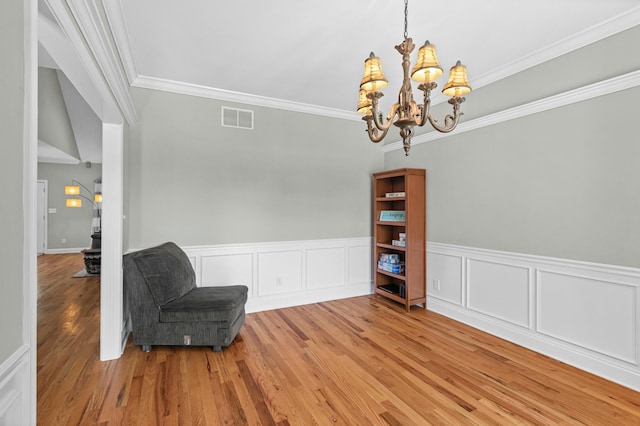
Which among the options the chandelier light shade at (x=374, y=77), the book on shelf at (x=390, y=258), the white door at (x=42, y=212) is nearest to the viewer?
the chandelier light shade at (x=374, y=77)

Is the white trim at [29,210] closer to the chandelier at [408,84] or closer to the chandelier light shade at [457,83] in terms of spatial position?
the chandelier at [408,84]

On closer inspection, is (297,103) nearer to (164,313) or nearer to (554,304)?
(164,313)

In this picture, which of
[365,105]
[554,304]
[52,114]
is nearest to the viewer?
[365,105]

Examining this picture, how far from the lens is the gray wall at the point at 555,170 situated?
2.23 m

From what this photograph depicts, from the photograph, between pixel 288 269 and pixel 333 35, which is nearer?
pixel 333 35

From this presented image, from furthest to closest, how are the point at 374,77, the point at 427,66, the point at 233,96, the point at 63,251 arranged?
the point at 63,251 < the point at 233,96 < the point at 374,77 < the point at 427,66

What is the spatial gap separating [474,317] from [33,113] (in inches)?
147

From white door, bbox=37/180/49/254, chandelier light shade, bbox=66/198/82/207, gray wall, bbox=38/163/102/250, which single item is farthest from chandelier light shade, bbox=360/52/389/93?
white door, bbox=37/180/49/254

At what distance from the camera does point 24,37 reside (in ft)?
2.85

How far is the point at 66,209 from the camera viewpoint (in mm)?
8047

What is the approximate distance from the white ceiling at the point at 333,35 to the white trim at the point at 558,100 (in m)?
0.38

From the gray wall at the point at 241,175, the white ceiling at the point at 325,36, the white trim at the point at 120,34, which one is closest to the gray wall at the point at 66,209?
the gray wall at the point at 241,175

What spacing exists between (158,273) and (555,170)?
362 cm

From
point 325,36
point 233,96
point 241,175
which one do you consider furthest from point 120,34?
point 241,175
